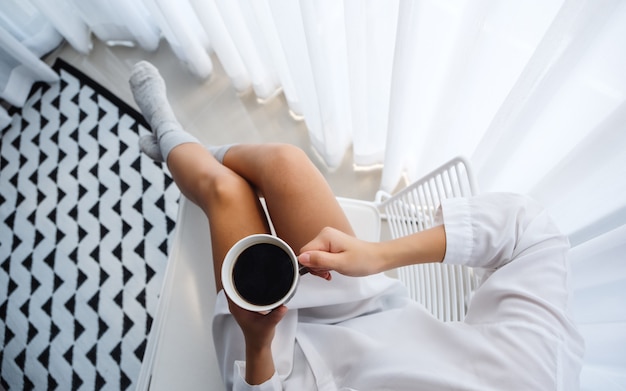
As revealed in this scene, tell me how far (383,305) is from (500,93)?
424 mm

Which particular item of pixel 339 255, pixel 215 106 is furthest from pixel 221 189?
pixel 215 106

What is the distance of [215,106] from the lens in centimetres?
148

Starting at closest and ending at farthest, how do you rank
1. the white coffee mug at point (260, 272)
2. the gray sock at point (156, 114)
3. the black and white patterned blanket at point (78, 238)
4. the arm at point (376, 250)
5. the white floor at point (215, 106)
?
the white coffee mug at point (260, 272)
the arm at point (376, 250)
the gray sock at point (156, 114)
the black and white patterned blanket at point (78, 238)
the white floor at point (215, 106)

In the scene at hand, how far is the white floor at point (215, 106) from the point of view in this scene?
4.49 ft

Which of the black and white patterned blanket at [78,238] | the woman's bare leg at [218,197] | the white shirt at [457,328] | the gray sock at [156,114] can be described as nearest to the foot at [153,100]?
the gray sock at [156,114]

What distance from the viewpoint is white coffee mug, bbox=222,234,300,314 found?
475 mm

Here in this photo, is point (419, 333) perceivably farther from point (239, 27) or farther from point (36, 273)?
point (36, 273)

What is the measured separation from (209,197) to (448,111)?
1.64 feet

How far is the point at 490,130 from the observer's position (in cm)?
74

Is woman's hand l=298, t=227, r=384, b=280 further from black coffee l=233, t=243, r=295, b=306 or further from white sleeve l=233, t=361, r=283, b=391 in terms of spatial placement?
white sleeve l=233, t=361, r=283, b=391

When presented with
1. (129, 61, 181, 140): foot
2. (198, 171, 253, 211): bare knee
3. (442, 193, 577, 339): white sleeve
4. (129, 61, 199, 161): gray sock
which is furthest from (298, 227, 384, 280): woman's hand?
(129, 61, 181, 140): foot

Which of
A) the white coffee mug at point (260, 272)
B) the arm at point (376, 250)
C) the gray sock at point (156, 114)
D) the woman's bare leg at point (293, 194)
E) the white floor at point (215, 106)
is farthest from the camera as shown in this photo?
the white floor at point (215, 106)

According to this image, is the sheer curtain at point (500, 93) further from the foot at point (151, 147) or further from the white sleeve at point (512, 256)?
the foot at point (151, 147)

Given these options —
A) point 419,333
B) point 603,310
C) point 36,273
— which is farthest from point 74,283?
point 603,310
